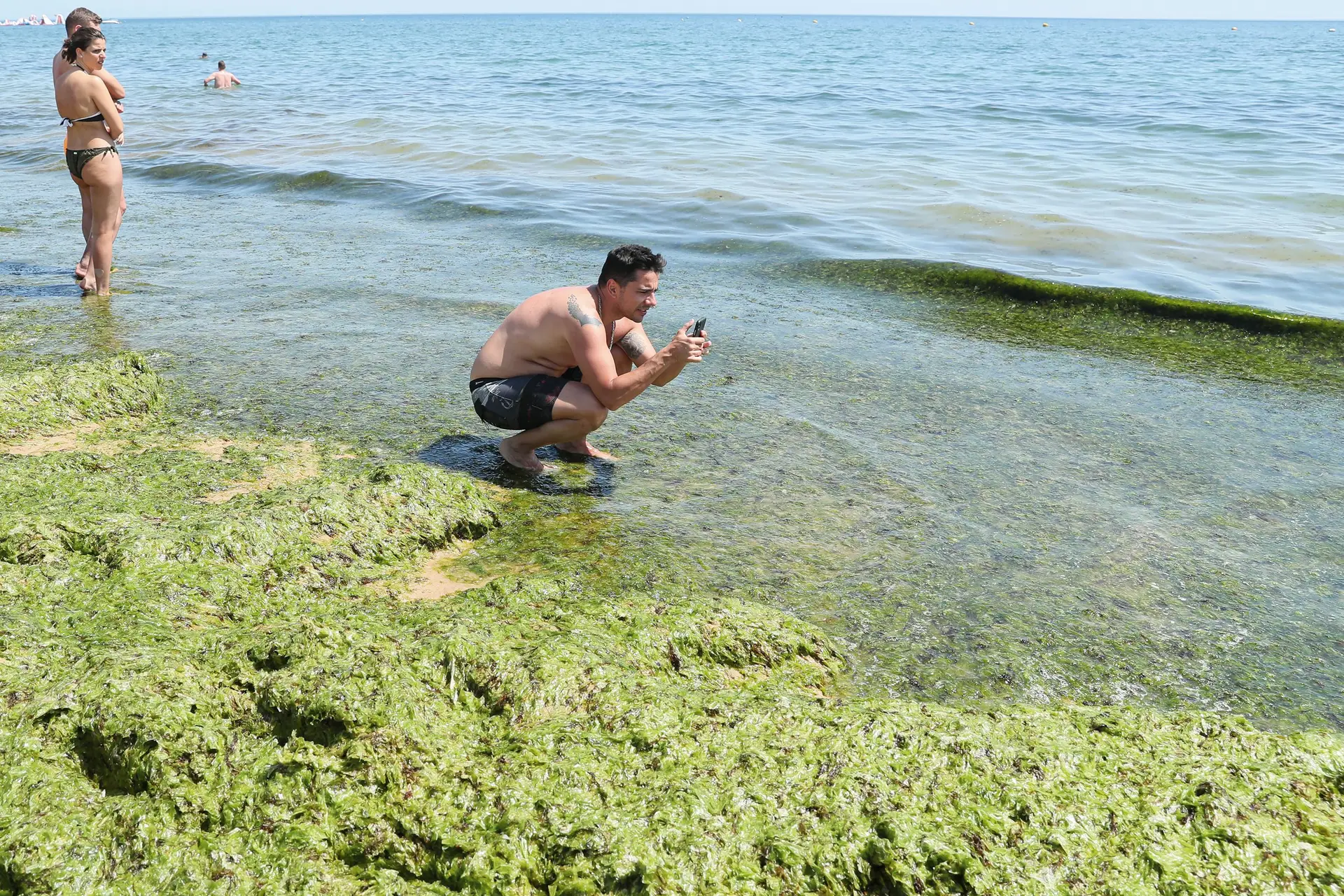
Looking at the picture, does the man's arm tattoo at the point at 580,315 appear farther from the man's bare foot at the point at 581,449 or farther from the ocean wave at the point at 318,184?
the ocean wave at the point at 318,184

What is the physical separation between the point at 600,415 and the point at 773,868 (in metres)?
3.12

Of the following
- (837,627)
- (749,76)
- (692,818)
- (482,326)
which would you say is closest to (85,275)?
(482,326)

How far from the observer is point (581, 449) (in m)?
5.44

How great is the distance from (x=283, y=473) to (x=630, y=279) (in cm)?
193

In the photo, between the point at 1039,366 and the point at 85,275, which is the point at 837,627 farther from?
the point at 85,275

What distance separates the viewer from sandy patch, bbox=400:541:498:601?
152 inches

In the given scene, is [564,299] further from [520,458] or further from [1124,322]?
[1124,322]

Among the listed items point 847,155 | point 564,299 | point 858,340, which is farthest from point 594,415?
point 847,155

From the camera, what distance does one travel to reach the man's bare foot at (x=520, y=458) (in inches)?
207

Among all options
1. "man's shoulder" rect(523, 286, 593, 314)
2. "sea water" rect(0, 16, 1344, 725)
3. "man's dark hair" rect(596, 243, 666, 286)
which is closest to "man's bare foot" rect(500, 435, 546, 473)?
"sea water" rect(0, 16, 1344, 725)

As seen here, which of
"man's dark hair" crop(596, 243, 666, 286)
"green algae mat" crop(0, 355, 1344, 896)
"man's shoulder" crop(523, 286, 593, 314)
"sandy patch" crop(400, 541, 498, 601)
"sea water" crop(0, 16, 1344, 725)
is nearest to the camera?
"green algae mat" crop(0, 355, 1344, 896)

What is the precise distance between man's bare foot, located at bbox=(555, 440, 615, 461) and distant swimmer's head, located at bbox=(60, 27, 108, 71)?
528 centimetres

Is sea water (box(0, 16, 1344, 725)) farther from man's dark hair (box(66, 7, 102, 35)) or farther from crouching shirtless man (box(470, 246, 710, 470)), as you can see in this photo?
man's dark hair (box(66, 7, 102, 35))

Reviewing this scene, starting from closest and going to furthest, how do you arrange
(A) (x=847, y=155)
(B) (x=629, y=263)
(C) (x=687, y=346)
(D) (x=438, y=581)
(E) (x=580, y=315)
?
(D) (x=438, y=581), (C) (x=687, y=346), (B) (x=629, y=263), (E) (x=580, y=315), (A) (x=847, y=155)
